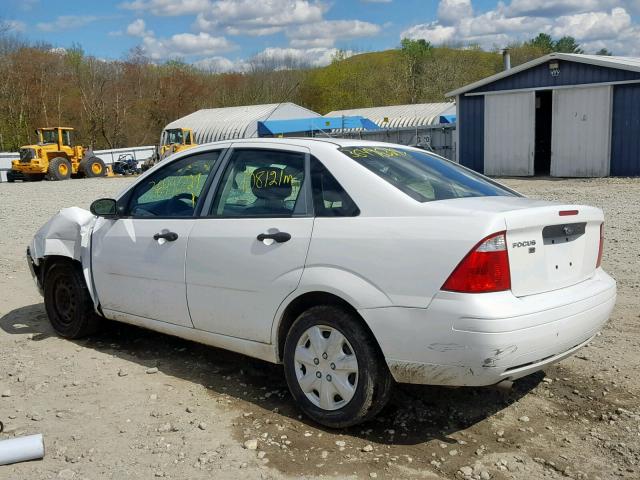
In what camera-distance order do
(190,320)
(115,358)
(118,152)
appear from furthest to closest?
1. (118,152)
2. (115,358)
3. (190,320)

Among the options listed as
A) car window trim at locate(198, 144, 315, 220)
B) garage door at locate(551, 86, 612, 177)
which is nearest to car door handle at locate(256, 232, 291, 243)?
car window trim at locate(198, 144, 315, 220)

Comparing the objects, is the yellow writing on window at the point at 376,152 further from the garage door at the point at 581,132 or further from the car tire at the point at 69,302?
the garage door at the point at 581,132

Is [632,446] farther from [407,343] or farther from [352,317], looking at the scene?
[352,317]

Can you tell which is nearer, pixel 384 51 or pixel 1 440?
pixel 1 440

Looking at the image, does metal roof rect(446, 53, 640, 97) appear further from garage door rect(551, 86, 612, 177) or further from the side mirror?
the side mirror

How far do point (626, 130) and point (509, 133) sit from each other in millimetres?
4184

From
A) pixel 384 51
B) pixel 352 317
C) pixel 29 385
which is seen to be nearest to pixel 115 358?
pixel 29 385

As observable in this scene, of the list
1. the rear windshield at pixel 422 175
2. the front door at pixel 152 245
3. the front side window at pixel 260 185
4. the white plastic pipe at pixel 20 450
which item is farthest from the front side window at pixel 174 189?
the white plastic pipe at pixel 20 450

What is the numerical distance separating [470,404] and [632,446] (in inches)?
38.2

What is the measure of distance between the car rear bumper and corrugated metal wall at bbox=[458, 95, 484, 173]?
868 inches

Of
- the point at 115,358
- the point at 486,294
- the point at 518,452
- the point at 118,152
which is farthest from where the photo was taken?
the point at 118,152

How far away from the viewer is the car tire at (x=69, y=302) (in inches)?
212

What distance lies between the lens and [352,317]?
12.0 ft

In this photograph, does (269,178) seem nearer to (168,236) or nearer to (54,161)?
(168,236)
